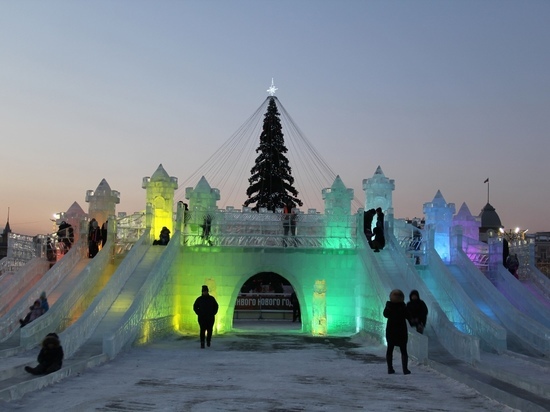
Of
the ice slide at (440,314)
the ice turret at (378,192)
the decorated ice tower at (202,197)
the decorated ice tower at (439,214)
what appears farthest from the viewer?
the ice turret at (378,192)

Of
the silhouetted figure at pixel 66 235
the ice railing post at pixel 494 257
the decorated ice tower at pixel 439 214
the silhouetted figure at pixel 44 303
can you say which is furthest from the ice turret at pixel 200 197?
the ice railing post at pixel 494 257

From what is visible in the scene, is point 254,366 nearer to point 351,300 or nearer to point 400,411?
point 400,411

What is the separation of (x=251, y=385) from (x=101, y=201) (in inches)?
660

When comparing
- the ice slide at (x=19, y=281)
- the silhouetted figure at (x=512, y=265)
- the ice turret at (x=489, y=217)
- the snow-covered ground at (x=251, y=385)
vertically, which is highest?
the ice turret at (x=489, y=217)

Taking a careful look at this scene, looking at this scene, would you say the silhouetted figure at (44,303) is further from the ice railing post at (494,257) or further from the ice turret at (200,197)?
the ice railing post at (494,257)

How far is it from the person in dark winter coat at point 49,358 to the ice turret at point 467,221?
19.5 metres

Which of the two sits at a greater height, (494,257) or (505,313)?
Answer: (494,257)

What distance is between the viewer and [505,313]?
19453 mm

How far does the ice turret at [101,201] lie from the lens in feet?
83.1

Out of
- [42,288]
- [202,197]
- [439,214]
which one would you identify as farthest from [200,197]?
[439,214]

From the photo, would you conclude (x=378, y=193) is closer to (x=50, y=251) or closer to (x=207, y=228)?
(x=207, y=228)

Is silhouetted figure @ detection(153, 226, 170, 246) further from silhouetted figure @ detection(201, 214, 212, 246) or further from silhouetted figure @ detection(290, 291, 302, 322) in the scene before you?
silhouetted figure @ detection(290, 291, 302, 322)

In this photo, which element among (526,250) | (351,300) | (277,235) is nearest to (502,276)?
(526,250)

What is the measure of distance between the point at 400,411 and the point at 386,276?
10316 millimetres
